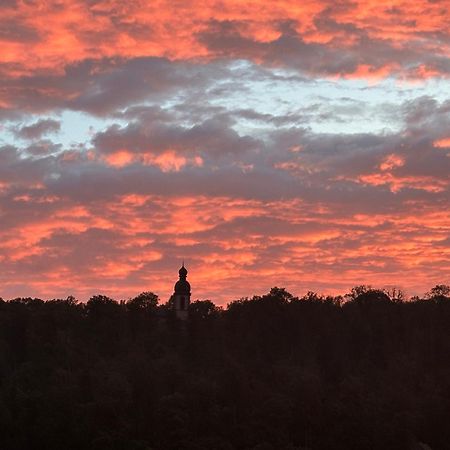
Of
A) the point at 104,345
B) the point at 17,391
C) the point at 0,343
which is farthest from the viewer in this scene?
the point at 104,345

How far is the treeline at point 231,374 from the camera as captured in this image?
390ft

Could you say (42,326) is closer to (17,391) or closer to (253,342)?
(253,342)

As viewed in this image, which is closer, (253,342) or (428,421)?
(428,421)

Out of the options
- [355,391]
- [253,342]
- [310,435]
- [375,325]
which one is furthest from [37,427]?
[375,325]

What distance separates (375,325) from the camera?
17750 cm

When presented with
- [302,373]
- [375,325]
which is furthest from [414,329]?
[302,373]

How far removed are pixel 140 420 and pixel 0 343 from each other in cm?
4178

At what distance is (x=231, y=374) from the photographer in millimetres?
139875

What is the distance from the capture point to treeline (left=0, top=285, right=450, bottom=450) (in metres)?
119

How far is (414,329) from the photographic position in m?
175

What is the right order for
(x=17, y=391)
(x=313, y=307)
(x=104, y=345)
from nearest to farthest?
(x=17, y=391)
(x=104, y=345)
(x=313, y=307)

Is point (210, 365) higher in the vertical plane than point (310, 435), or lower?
higher

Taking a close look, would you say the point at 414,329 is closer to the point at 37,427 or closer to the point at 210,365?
the point at 210,365

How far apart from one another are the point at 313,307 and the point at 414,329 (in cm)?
1748
